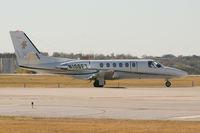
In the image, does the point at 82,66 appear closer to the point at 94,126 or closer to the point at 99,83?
the point at 99,83

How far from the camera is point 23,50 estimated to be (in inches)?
2244

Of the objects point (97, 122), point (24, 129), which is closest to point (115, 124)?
point (97, 122)

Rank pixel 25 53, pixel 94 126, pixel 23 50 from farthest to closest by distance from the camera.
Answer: pixel 23 50 → pixel 25 53 → pixel 94 126

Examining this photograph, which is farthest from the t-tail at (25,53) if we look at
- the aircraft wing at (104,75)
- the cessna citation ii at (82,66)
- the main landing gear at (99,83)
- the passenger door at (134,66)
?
the passenger door at (134,66)

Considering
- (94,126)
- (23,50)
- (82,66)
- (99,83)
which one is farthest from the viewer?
(99,83)

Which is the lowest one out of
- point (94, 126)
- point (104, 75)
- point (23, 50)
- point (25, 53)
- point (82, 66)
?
point (94, 126)

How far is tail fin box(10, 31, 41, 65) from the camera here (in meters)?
56.6

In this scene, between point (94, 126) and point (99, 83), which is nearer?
point (94, 126)

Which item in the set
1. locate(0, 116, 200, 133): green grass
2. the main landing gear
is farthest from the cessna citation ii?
locate(0, 116, 200, 133): green grass

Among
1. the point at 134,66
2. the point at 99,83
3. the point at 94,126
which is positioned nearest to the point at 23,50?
the point at 99,83

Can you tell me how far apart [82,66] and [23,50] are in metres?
6.77

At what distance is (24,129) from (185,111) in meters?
10.7

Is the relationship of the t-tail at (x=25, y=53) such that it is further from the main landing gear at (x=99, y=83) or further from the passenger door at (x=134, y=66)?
the passenger door at (x=134, y=66)

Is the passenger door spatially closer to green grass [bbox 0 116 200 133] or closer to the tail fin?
the tail fin
